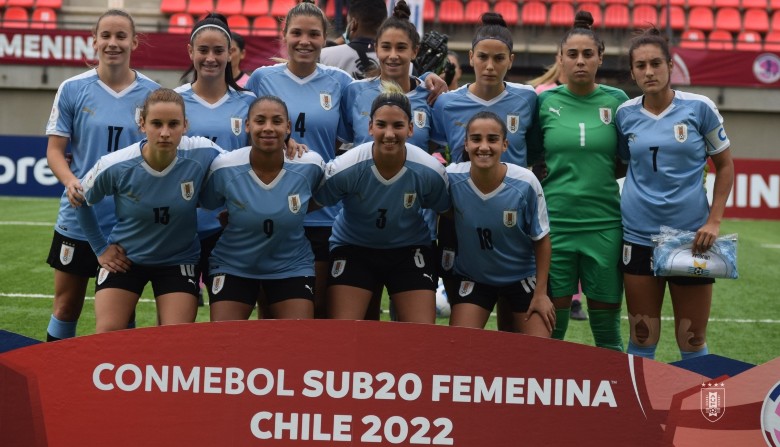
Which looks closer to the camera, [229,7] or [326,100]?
[326,100]

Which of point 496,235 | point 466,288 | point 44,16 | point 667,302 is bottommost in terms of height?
point 667,302

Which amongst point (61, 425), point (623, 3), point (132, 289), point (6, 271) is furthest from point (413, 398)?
point (623, 3)

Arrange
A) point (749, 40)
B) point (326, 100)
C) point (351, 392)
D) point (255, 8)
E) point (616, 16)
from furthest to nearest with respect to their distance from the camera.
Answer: point (255, 8)
point (749, 40)
point (616, 16)
point (326, 100)
point (351, 392)

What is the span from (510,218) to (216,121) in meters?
1.45

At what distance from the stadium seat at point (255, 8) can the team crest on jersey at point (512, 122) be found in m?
15.5

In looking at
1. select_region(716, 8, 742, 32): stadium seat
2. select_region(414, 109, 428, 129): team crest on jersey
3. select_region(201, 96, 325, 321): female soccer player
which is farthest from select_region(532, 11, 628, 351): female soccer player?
select_region(716, 8, 742, 32): stadium seat

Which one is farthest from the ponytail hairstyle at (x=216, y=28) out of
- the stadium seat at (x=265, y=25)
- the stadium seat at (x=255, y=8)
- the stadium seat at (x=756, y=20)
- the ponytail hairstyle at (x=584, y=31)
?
the stadium seat at (x=756, y=20)

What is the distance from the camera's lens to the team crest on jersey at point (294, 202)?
454cm

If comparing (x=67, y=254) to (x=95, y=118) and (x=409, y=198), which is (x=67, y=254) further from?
(x=409, y=198)

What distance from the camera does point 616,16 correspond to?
18797mm

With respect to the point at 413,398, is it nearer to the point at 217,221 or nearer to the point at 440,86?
the point at 217,221

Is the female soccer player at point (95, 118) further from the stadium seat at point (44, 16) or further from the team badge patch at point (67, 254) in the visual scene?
the stadium seat at point (44, 16)

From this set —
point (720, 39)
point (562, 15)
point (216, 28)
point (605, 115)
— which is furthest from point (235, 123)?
point (720, 39)

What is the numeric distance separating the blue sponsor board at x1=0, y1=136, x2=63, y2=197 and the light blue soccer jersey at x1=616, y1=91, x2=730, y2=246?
35.5 ft
